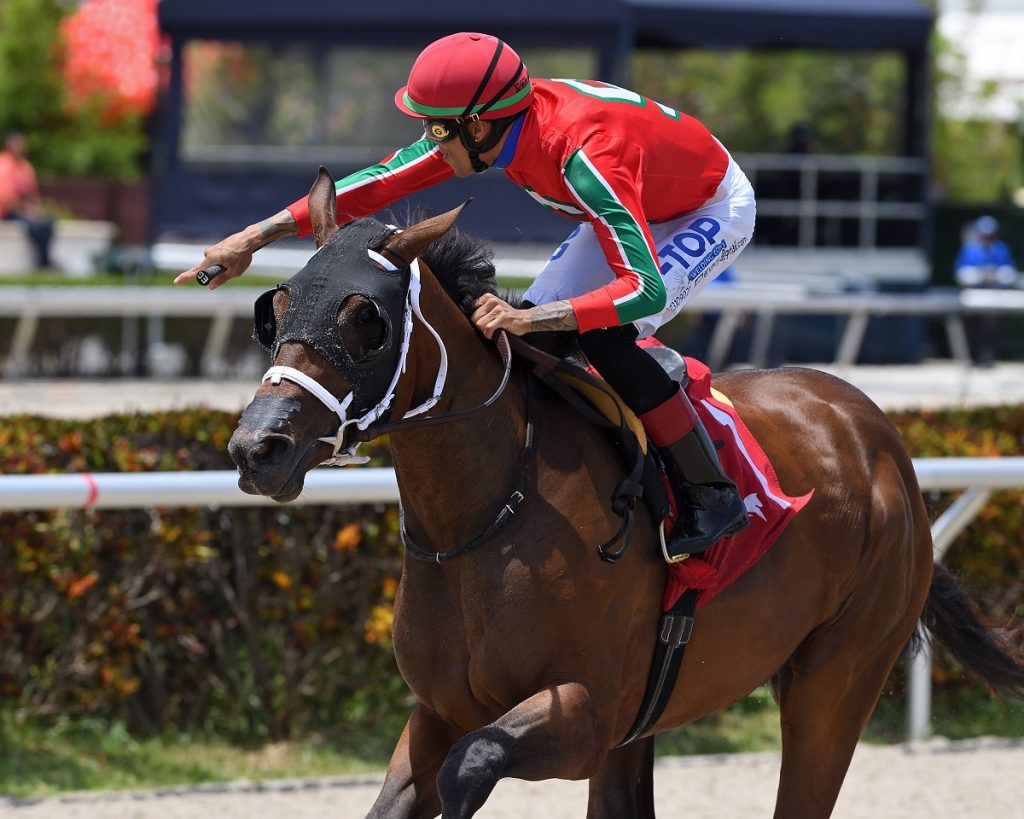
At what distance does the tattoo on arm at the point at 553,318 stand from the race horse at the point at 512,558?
0.69 ft

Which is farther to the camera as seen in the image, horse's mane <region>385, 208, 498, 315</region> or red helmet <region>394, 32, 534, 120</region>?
horse's mane <region>385, 208, 498, 315</region>

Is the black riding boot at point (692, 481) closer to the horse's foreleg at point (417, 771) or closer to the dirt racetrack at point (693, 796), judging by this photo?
the horse's foreleg at point (417, 771)

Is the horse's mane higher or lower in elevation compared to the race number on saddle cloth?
lower

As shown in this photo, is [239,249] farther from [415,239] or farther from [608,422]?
[608,422]

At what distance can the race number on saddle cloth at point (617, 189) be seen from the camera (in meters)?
Answer: 3.33

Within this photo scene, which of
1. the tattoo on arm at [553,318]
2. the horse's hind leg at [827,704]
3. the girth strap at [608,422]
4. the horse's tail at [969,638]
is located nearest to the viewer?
the tattoo on arm at [553,318]

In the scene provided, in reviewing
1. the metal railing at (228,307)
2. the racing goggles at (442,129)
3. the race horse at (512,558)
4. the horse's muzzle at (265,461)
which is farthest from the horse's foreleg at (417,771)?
the metal railing at (228,307)

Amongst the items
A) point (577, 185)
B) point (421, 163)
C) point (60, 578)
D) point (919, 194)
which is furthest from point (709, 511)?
point (919, 194)

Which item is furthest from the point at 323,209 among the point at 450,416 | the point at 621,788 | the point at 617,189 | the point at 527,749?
the point at 621,788

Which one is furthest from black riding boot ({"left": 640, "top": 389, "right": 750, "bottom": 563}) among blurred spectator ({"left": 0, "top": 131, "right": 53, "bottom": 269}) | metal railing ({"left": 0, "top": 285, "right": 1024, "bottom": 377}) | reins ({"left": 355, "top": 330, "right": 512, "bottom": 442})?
blurred spectator ({"left": 0, "top": 131, "right": 53, "bottom": 269})

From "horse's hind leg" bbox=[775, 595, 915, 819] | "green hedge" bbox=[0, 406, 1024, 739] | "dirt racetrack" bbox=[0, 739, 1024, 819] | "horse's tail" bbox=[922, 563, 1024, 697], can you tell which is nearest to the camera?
"horse's hind leg" bbox=[775, 595, 915, 819]

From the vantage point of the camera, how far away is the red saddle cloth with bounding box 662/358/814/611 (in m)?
3.67

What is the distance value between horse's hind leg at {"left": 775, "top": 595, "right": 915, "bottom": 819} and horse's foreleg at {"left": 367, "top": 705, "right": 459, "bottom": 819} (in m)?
1.07

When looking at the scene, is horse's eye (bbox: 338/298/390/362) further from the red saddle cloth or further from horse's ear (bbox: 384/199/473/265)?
the red saddle cloth
